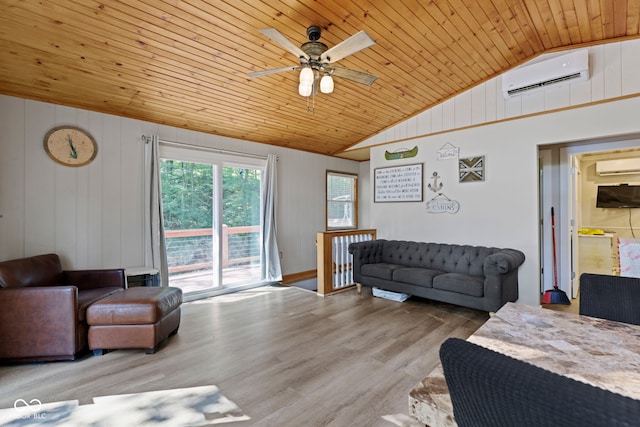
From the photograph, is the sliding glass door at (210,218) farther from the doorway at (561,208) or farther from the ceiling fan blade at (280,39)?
the doorway at (561,208)

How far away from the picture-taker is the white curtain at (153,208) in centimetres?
400

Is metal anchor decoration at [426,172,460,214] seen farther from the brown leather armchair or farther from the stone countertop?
the brown leather armchair

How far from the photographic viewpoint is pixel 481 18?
295 centimetres

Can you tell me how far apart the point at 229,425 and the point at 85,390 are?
118cm

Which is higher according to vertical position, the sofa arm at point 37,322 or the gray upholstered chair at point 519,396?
the gray upholstered chair at point 519,396

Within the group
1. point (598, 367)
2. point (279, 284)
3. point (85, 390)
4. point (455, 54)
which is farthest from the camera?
point (279, 284)

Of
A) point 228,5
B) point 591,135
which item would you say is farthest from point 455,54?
point 228,5

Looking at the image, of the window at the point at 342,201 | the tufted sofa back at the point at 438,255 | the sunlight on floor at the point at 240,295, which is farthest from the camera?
the window at the point at 342,201

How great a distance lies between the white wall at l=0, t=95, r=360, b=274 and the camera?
3213 millimetres

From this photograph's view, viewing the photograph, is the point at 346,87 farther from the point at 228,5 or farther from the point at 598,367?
the point at 598,367

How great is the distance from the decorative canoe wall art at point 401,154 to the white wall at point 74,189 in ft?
9.57

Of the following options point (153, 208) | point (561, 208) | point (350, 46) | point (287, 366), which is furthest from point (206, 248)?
point (561, 208)

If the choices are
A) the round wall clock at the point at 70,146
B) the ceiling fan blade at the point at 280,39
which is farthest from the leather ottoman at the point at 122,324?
the ceiling fan blade at the point at 280,39

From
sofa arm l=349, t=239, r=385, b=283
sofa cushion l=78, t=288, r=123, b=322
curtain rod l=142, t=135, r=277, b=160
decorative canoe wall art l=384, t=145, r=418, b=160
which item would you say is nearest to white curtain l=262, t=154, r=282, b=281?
curtain rod l=142, t=135, r=277, b=160
